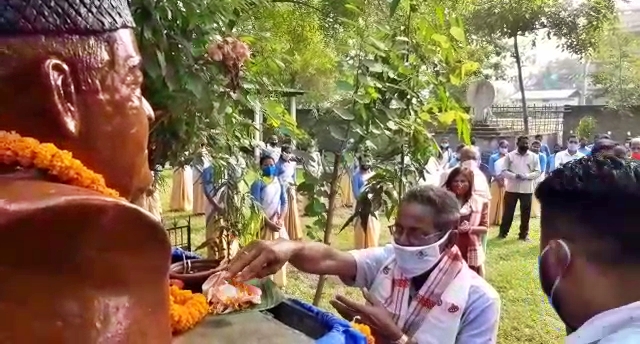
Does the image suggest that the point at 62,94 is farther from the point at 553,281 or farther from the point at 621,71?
the point at 621,71

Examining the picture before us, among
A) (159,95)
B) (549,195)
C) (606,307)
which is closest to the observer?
(606,307)

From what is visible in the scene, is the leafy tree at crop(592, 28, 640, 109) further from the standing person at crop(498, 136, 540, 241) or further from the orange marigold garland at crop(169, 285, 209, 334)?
the orange marigold garland at crop(169, 285, 209, 334)

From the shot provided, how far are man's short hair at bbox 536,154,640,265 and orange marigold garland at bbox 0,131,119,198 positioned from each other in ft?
2.82

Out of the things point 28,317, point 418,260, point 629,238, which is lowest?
point 418,260

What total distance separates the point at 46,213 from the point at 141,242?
172mm

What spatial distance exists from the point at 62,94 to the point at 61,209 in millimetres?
259

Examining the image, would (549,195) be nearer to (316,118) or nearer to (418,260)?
(418,260)

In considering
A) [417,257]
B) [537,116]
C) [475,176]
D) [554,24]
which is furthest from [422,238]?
[537,116]

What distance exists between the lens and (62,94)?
1.23 m

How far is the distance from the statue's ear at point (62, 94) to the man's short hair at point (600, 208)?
3.07ft

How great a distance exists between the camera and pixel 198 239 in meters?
9.14

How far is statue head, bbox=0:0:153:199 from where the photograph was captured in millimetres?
1203

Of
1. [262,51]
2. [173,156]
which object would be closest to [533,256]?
[262,51]

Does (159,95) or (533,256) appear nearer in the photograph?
(159,95)
